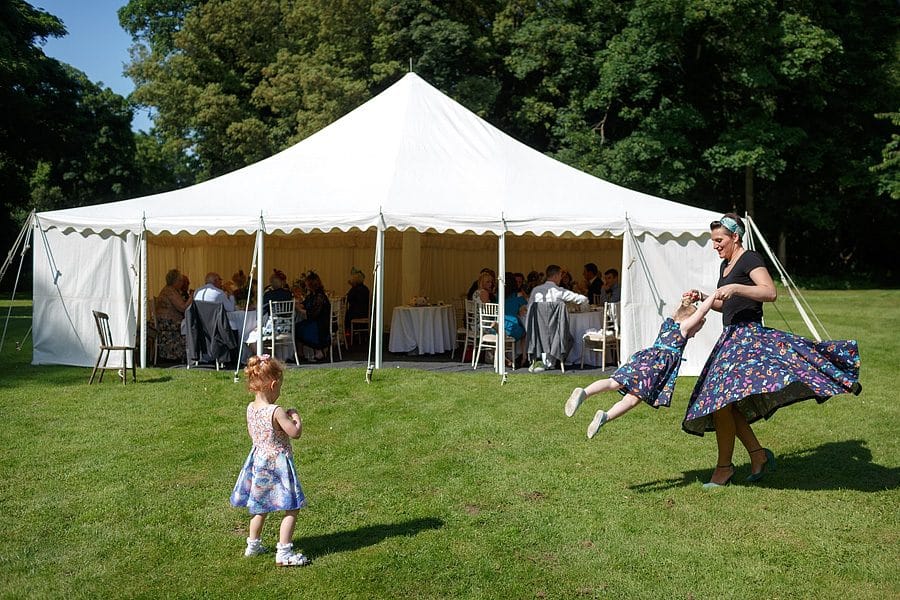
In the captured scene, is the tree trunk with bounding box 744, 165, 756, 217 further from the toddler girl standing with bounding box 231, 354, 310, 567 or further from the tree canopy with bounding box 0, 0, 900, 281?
the toddler girl standing with bounding box 231, 354, 310, 567

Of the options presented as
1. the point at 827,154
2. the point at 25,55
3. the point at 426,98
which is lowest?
the point at 426,98

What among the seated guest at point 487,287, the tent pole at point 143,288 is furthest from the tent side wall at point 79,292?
the seated guest at point 487,287

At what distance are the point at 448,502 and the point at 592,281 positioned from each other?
8475 millimetres

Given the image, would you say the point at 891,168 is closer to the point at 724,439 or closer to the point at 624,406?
the point at 724,439

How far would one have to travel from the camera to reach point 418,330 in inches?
488

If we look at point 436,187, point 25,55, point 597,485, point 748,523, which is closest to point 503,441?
point 597,485

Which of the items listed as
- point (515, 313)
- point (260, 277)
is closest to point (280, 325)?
point (260, 277)

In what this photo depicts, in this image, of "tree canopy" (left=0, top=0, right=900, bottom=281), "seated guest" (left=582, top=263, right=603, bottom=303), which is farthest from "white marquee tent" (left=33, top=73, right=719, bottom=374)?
"tree canopy" (left=0, top=0, right=900, bottom=281)

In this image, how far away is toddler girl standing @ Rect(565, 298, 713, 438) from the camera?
507 centimetres

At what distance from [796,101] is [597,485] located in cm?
2486

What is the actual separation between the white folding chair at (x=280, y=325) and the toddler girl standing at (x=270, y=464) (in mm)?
6273

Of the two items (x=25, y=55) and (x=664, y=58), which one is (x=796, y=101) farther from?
(x=25, y=55)

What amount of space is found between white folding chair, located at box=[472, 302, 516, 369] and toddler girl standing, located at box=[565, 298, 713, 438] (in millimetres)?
5353

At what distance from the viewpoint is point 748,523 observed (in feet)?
16.1
